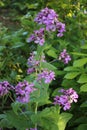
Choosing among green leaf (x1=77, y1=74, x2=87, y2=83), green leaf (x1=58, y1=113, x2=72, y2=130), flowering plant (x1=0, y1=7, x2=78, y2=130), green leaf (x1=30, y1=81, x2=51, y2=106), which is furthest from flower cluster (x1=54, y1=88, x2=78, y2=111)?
green leaf (x1=77, y1=74, x2=87, y2=83)

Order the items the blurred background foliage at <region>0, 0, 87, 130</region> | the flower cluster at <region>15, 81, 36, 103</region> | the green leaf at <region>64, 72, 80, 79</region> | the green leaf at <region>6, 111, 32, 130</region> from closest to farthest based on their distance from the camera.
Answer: the flower cluster at <region>15, 81, 36, 103</region> < the green leaf at <region>6, 111, 32, 130</region> < the green leaf at <region>64, 72, 80, 79</region> < the blurred background foliage at <region>0, 0, 87, 130</region>

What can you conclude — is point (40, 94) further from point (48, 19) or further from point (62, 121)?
point (48, 19)

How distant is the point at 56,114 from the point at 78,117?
0.54 metres

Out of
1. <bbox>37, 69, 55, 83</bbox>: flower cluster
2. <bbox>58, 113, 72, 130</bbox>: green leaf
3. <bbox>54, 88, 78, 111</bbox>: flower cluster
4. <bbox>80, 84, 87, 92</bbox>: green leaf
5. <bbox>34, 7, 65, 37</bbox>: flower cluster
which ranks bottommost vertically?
<bbox>58, 113, 72, 130</bbox>: green leaf

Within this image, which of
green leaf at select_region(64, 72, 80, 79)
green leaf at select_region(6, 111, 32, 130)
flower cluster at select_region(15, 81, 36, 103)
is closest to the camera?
flower cluster at select_region(15, 81, 36, 103)

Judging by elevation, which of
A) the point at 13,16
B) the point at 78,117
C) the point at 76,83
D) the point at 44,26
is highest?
the point at 44,26

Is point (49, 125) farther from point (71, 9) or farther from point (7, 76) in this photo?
point (71, 9)

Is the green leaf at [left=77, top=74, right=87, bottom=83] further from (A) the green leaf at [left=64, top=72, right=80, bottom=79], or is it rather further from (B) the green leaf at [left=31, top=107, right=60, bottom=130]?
(B) the green leaf at [left=31, top=107, right=60, bottom=130]

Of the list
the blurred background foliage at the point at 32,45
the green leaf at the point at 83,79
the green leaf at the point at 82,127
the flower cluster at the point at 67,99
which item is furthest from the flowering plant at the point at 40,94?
the blurred background foliage at the point at 32,45

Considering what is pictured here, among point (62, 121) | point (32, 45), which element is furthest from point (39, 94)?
point (32, 45)

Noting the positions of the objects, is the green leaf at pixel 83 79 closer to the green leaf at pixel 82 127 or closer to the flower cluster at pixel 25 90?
the green leaf at pixel 82 127

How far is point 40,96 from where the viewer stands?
2363 millimetres

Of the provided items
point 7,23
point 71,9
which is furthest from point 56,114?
point 7,23

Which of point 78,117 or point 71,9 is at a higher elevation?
point 71,9
